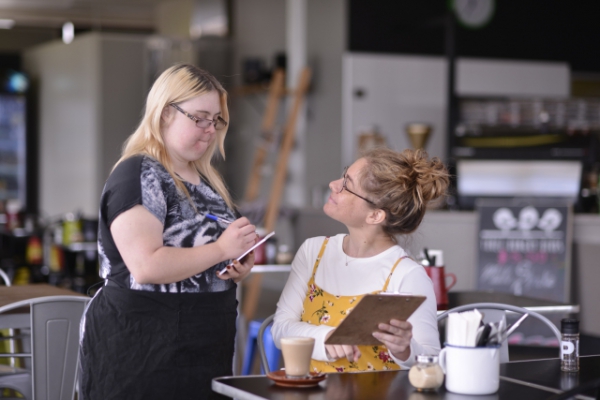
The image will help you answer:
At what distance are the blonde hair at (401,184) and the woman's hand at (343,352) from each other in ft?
1.16

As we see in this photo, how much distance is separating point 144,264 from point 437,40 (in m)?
6.21

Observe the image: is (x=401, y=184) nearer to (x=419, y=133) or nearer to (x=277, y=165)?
(x=419, y=133)

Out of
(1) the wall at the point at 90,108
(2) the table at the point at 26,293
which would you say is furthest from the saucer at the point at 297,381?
(1) the wall at the point at 90,108

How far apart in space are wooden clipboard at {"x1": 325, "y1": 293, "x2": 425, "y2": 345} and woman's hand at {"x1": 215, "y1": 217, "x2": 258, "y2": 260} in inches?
11.7

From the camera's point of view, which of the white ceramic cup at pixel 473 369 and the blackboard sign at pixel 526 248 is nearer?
the white ceramic cup at pixel 473 369

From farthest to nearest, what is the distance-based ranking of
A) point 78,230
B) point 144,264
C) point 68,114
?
1. point 68,114
2. point 78,230
3. point 144,264

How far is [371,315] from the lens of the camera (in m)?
1.62

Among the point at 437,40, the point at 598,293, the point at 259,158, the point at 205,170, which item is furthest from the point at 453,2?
the point at 205,170

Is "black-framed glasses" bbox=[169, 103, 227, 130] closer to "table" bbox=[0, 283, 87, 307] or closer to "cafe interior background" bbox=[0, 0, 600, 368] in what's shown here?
"table" bbox=[0, 283, 87, 307]

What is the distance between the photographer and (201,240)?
1.87 metres

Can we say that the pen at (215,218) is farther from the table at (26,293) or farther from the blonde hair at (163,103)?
the table at (26,293)

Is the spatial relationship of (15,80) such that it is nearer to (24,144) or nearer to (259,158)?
(24,144)

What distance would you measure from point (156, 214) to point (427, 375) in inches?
26.8

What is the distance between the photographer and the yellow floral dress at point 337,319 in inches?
77.2
